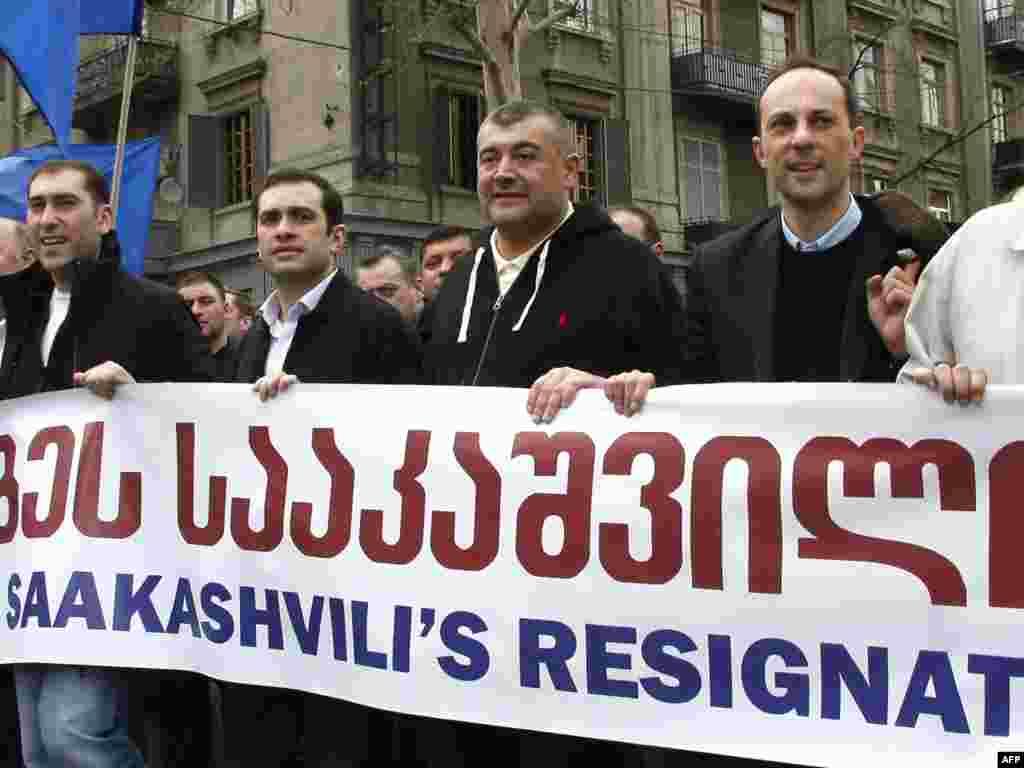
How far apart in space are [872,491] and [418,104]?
1720 cm

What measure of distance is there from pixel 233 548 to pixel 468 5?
14.9 metres

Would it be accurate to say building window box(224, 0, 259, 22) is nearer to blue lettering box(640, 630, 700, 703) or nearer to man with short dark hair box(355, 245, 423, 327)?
man with short dark hair box(355, 245, 423, 327)

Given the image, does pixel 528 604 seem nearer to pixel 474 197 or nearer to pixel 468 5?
pixel 468 5

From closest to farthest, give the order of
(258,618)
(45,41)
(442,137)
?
(258,618)
(45,41)
(442,137)

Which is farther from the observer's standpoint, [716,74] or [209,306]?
[716,74]

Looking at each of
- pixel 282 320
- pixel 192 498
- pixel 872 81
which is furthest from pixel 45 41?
pixel 872 81

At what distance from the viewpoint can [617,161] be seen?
21562 millimetres

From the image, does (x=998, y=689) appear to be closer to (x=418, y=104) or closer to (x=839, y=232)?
(x=839, y=232)

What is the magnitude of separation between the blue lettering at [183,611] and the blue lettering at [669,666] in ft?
4.21

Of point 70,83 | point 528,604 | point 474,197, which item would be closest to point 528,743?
point 528,604

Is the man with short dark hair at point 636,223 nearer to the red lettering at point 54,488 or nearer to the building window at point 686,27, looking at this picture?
the red lettering at point 54,488

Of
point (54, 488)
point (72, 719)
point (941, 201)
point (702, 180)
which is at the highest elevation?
point (941, 201)

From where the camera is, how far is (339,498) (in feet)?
11.5

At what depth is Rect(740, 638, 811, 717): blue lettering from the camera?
289cm
